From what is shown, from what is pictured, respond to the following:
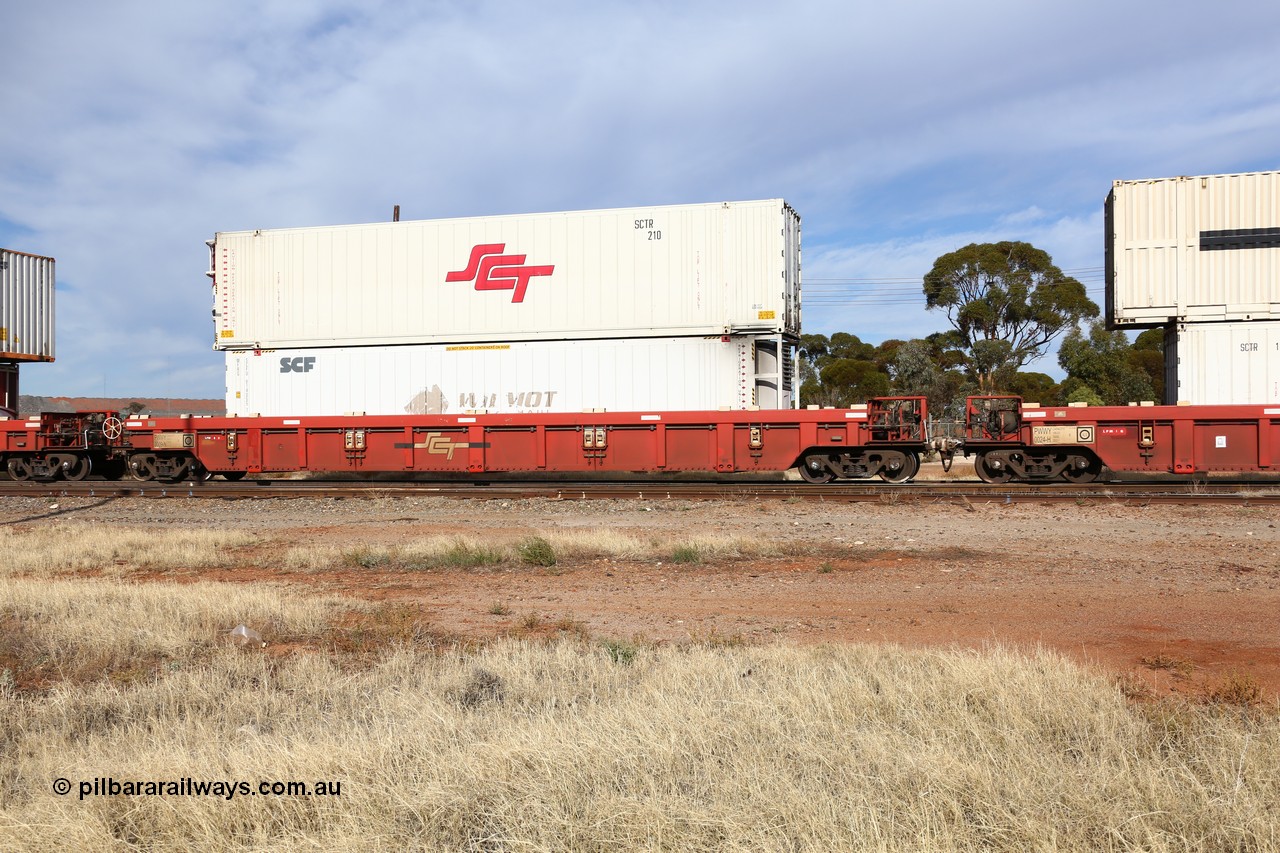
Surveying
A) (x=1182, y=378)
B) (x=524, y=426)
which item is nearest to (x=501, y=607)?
(x=524, y=426)

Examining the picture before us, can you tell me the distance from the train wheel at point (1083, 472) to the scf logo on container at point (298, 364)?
54.4 feet

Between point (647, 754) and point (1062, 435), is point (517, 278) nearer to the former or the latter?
point (1062, 435)

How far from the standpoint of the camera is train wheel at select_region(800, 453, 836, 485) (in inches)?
683

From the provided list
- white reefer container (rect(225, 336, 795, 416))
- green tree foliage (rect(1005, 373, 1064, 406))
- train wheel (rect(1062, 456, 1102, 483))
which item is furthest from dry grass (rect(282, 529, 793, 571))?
green tree foliage (rect(1005, 373, 1064, 406))

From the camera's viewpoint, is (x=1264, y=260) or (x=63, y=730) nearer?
(x=63, y=730)

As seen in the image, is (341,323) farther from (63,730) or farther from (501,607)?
(63,730)

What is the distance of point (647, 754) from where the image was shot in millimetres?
3822

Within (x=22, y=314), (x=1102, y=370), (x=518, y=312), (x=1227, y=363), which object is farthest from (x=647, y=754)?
(x=1102, y=370)

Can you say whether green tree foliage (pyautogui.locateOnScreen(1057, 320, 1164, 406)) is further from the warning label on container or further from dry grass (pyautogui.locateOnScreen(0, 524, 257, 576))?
dry grass (pyautogui.locateOnScreen(0, 524, 257, 576))

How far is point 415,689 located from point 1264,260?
18.8 metres

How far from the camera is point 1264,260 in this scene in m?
17.0

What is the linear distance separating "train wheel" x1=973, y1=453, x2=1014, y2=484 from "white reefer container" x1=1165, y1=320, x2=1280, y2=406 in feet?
12.9

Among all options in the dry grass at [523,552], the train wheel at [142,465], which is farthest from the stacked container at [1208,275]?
the train wheel at [142,465]

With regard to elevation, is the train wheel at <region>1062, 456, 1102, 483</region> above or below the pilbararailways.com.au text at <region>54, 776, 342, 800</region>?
above
